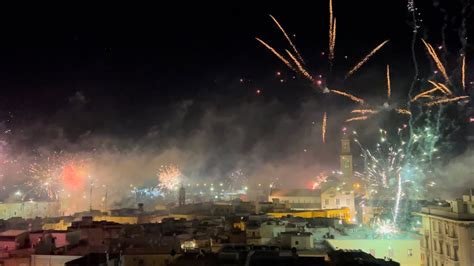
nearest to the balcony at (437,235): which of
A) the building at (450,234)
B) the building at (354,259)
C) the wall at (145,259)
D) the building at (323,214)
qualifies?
the building at (450,234)

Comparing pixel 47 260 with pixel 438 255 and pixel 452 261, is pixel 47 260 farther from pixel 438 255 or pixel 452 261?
pixel 438 255

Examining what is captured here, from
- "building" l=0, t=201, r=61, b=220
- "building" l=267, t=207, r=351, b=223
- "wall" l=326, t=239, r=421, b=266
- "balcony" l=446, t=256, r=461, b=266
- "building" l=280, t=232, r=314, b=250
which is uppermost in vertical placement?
"building" l=0, t=201, r=61, b=220

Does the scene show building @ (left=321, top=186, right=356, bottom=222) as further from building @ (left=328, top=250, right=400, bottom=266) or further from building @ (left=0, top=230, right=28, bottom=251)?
building @ (left=0, top=230, right=28, bottom=251)

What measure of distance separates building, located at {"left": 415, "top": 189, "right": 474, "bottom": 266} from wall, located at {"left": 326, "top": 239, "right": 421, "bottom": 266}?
1878mm

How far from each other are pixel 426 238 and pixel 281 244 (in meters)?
11.8

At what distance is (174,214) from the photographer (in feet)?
161

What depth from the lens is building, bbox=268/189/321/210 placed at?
5950cm

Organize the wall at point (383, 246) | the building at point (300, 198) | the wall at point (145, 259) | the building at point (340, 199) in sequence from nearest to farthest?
the wall at point (145, 259)
the wall at point (383, 246)
the building at point (340, 199)
the building at point (300, 198)

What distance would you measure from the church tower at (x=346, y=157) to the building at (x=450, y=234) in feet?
84.0

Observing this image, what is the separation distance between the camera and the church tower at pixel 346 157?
58719 mm

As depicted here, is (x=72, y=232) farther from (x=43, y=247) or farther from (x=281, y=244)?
(x=281, y=244)

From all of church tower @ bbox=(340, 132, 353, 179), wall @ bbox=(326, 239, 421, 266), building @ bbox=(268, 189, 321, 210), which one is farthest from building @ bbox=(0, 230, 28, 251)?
church tower @ bbox=(340, 132, 353, 179)

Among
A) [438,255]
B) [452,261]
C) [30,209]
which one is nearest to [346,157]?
[438,255]

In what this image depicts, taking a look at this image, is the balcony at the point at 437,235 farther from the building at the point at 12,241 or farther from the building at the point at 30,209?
the building at the point at 30,209
